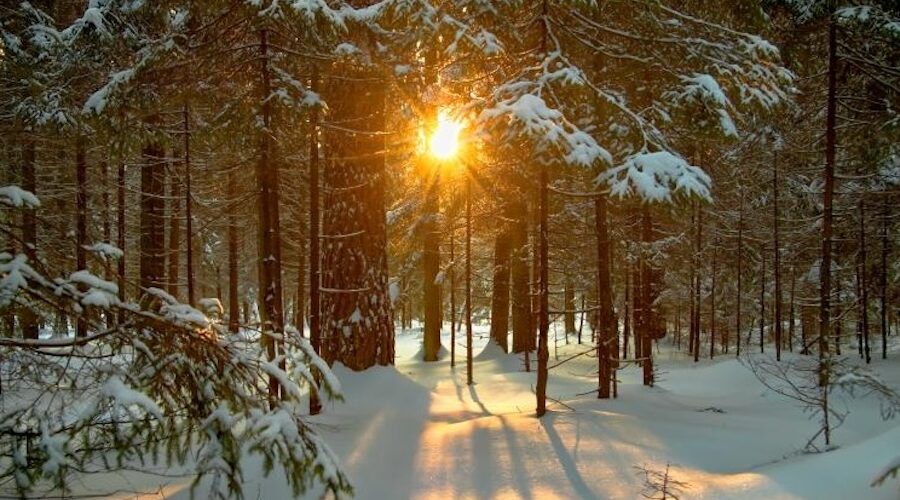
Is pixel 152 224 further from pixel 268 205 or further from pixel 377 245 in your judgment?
pixel 268 205

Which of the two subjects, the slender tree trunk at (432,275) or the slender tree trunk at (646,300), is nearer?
the slender tree trunk at (646,300)

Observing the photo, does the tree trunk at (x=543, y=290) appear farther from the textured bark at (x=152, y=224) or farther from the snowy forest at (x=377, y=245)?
the textured bark at (x=152, y=224)

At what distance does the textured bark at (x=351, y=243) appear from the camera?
8141mm

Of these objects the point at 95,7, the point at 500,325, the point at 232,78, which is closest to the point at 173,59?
the point at 232,78

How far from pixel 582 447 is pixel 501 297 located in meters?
11.0

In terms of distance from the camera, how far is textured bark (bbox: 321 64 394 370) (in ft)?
26.7

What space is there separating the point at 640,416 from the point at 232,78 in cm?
658

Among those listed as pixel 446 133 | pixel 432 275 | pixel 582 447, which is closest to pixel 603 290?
pixel 582 447

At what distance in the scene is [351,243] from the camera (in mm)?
8188

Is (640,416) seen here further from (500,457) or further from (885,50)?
(885,50)

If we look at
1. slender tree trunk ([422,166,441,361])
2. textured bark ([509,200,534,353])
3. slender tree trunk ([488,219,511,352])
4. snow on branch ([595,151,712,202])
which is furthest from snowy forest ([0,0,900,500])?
slender tree trunk ([488,219,511,352])

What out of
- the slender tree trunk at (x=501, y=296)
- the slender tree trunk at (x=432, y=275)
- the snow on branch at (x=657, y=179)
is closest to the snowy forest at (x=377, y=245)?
the snow on branch at (x=657, y=179)

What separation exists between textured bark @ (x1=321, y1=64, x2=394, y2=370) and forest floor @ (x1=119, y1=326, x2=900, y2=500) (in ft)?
1.47

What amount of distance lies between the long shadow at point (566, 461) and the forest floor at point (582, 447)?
2cm
